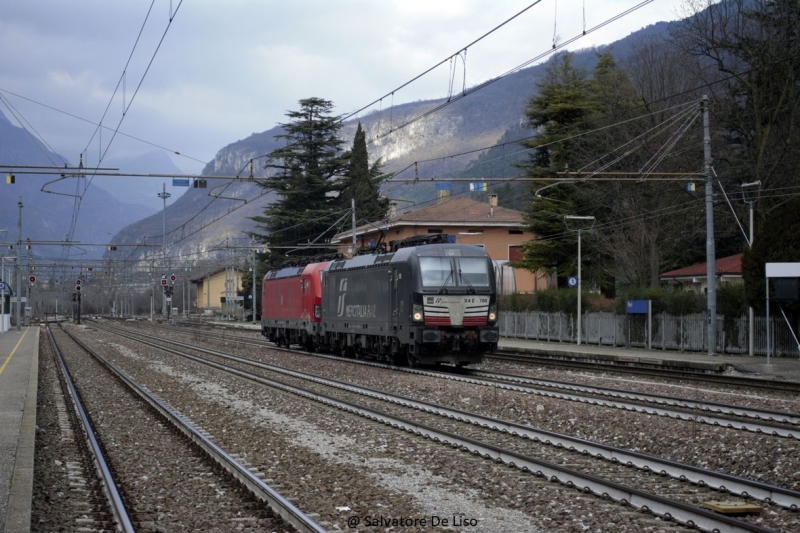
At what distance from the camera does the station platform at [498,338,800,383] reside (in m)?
23.9

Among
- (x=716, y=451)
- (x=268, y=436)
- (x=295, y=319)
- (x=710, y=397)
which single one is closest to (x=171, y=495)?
(x=268, y=436)

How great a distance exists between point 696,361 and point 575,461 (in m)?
16.3

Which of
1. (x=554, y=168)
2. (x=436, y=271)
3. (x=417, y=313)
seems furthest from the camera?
(x=554, y=168)

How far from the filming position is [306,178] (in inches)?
2741

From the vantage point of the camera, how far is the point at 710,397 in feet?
58.3

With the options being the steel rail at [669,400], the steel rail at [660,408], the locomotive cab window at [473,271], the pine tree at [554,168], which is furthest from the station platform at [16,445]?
the pine tree at [554,168]

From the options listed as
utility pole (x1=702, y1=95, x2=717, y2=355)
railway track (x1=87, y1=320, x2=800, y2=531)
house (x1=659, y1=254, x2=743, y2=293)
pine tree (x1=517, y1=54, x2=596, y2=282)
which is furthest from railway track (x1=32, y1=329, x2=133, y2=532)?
pine tree (x1=517, y1=54, x2=596, y2=282)

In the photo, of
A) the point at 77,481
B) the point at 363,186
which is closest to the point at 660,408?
the point at 77,481

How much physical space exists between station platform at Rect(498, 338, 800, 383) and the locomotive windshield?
6.66 m

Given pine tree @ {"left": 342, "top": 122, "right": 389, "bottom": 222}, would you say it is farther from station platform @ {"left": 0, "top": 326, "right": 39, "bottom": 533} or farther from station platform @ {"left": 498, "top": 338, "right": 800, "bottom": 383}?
station platform @ {"left": 0, "top": 326, "right": 39, "bottom": 533}

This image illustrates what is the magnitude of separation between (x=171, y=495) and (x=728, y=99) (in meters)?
35.1

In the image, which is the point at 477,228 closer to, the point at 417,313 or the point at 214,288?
the point at 417,313

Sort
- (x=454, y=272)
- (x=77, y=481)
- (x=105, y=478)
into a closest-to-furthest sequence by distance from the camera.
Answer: (x=105, y=478) < (x=77, y=481) < (x=454, y=272)

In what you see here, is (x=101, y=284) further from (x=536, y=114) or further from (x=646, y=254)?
(x=646, y=254)
